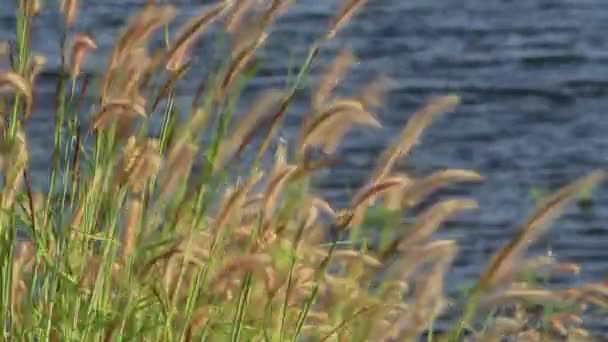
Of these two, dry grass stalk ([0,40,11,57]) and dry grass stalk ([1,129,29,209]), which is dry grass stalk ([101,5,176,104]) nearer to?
dry grass stalk ([1,129,29,209])

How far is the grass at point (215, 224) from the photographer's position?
3334mm

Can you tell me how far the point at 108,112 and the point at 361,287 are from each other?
2.47ft

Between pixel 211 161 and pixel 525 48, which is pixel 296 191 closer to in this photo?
pixel 211 161

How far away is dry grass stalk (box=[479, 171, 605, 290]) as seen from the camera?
2.97 m

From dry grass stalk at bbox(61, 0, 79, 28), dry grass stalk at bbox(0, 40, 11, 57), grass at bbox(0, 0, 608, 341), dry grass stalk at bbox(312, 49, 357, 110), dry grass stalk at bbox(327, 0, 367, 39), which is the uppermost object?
dry grass stalk at bbox(327, 0, 367, 39)

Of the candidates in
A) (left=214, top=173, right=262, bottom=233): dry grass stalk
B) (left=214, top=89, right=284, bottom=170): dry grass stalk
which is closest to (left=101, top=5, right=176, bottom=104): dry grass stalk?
(left=214, top=89, right=284, bottom=170): dry grass stalk

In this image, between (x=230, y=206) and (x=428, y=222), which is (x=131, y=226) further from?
(x=428, y=222)

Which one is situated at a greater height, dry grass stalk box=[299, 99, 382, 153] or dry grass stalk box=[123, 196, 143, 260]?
dry grass stalk box=[299, 99, 382, 153]

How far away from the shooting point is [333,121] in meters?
3.29

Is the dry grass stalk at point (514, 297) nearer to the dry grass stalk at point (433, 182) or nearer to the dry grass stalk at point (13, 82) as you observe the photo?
the dry grass stalk at point (433, 182)

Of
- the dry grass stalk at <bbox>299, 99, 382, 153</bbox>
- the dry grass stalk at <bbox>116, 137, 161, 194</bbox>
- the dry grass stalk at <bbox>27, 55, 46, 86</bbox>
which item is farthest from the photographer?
the dry grass stalk at <bbox>27, 55, 46, 86</bbox>

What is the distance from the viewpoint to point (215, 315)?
3.67m

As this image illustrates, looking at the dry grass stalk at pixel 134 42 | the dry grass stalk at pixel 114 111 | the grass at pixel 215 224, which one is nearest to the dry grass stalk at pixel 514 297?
the grass at pixel 215 224

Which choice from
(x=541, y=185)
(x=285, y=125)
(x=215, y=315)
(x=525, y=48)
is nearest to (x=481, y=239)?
(x=541, y=185)
